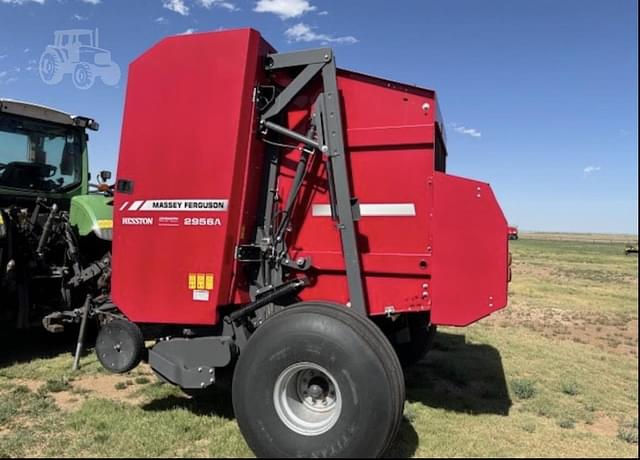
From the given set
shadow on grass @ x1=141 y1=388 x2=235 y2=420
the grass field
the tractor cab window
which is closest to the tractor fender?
the tractor cab window

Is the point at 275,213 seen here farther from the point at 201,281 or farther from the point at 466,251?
the point at 466,251

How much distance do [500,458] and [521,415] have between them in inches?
46.4

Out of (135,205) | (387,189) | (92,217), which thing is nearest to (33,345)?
(92,217)

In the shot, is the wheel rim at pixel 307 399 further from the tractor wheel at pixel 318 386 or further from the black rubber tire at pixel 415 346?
the black rubber tire at pixel 415 346

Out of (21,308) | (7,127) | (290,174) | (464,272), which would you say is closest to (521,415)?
(464,272)

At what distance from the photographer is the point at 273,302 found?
4.00 meters

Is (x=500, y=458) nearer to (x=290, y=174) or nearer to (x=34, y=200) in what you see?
(x=290, y=174)

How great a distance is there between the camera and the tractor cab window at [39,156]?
21.5 feet

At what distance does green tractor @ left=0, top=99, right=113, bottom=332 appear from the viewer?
6.00 meters

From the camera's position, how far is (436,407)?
463 cm

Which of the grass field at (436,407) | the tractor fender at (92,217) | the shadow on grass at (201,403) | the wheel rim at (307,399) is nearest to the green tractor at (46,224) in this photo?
the tractor fender at (92,217)

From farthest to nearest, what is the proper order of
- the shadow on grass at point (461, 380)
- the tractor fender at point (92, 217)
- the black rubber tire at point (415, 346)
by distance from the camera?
the tractor fender at point (92, 217) → the black rubber tire at point (415, 346) → the shadow on grass at point (461, 380)

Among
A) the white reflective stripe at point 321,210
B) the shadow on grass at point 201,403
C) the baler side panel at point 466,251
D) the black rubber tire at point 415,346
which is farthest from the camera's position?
the black rubber tire at point 415,346

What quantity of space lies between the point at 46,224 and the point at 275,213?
3570mm
